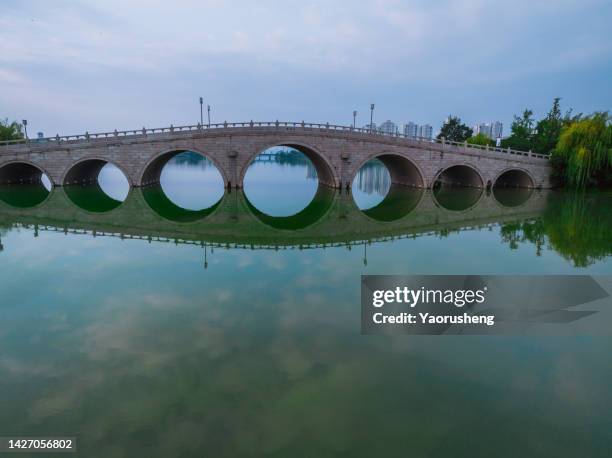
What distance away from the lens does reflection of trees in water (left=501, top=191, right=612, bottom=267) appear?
11.7m

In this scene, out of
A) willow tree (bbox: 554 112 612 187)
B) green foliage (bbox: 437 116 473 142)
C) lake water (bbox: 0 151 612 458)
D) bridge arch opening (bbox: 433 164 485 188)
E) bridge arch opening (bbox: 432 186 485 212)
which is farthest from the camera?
green foliage (bbox: 437 116 473 142)

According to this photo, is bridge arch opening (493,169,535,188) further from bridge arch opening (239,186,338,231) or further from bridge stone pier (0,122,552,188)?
bridge arch opening (239,186,338,231)

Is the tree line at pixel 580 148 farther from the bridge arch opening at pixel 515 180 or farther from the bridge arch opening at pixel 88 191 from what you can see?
the bridge arch opening at pixel 88 191

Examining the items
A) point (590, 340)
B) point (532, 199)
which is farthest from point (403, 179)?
point (590, 340)

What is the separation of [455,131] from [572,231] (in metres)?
33.2

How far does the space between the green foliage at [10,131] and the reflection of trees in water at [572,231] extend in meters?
39.2

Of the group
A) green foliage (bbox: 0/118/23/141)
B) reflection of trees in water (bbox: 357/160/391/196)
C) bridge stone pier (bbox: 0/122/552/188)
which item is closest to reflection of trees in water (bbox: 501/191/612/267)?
bridge stone pier (bbox: 0/122/552/188)

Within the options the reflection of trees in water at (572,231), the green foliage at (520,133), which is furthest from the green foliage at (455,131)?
the reflection of trees in water at (572,231)

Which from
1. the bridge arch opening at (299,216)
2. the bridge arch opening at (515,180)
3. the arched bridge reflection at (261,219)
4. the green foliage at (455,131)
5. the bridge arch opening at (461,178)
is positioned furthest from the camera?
the green foliage at (455,131)

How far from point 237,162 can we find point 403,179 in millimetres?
15237

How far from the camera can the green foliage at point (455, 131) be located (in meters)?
44.4

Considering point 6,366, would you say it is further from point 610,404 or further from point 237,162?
point 237,162

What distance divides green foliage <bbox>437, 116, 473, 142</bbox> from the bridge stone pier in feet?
52.1

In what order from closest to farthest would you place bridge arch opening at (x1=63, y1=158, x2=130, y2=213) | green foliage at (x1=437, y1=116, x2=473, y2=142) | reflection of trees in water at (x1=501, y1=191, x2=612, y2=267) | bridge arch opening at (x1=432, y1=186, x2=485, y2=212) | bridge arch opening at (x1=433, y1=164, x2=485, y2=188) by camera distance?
1. reflection of trees in water at (x1=501, y1=191, x2=612, y2=267)
2. bridge arch opening at (x1=63, y1=158, x2=130, y2=213)
3. bridge arch opening at (x1=432, y1=186, x2=485, y2=212)
4. bridge arch opening at (x1=433, y1=164, x2=485, y2=188)
5. green foliage at (x1=437, y1=116, x2=473, y2=142)
